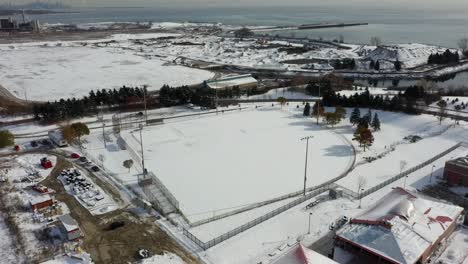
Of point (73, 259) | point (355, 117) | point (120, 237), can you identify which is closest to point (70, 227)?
point (73, 259)

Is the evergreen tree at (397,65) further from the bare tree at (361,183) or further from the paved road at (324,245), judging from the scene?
the paved road at (324,245)

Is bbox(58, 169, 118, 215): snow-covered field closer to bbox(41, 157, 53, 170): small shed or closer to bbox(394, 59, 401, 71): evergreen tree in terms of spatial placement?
bbox(41, 157, 53, 170): small shed

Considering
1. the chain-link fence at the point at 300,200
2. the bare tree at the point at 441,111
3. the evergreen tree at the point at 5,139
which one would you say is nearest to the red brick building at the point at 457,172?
the chain-link fence at the point at 300,200

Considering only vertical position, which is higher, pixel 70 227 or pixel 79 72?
pixel 79 72

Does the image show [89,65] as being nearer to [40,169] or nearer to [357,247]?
[40,169]

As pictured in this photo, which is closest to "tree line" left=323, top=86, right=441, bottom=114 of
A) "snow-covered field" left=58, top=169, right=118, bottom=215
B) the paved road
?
the paved road

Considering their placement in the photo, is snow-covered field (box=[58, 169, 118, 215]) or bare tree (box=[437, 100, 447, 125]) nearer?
snow-covered field (box=[58, 169, 118, 215])

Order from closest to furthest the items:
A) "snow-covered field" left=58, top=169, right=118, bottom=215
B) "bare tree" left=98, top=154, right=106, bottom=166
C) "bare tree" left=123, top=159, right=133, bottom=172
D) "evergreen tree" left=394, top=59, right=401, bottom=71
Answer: "snow-covered field" left=58, top=169, right=118, bottom=215 < "bare tree" left=123, top=159, right=133, bottom=172 < "bare tree" left=98, top=154, right=106, bottom=166 < "evergreen tree" left=394, top=59, right=401, bottom=71

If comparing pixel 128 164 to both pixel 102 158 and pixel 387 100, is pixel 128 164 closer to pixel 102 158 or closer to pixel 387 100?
pixel 102 158
